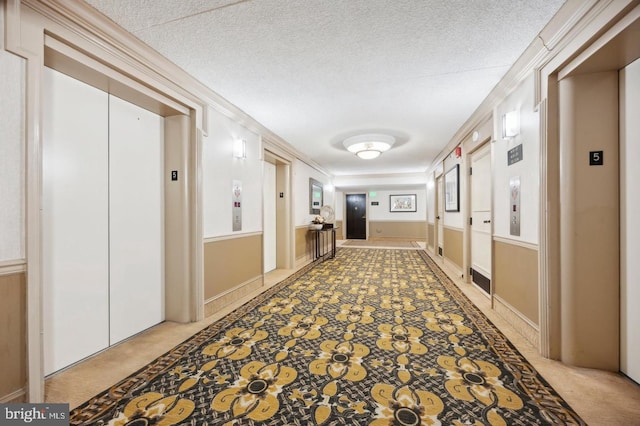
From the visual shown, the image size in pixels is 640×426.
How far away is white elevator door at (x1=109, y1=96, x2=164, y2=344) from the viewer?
2.30 metres

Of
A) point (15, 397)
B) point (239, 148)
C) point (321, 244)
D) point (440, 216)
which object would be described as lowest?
point (15, 397)

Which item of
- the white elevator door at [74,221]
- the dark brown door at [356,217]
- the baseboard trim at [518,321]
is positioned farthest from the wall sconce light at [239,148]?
the dark brown door at [356,217]

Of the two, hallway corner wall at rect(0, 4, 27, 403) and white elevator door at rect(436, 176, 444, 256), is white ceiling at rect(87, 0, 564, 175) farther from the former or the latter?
white elevator door at rect(436, 176, 444, 256)

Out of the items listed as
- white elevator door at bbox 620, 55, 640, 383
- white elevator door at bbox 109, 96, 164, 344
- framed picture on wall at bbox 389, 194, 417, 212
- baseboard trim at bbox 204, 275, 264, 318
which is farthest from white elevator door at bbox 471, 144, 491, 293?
framed picture on wall at bbox 389, 194, 417, 212

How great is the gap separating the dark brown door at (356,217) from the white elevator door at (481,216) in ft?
25.6

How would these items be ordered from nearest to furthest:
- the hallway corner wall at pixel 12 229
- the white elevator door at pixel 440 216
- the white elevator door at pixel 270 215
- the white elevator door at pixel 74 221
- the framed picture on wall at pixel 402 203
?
1. the hallway corner wall at pixel 12 229
2. the white elevator door at pixel 74 221
3. the white elevator door at pixel 270 215
4. the white elevator door at pixel 440 216
5. the framed picture on wall at pixel 402 203

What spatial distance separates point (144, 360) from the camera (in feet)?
6.69

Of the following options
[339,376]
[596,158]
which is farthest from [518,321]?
[339,376]

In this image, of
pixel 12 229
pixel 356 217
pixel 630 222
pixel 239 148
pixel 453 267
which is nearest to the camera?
pixel 12 229

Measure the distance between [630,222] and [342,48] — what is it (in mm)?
2378

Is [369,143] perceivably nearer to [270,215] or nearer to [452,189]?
[452,189]

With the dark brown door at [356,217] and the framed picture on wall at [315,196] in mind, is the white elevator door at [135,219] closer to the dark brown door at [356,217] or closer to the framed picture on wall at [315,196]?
the framed picture on wall at [315,196]

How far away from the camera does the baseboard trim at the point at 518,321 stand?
2219 mm

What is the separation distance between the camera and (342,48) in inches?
86.1
